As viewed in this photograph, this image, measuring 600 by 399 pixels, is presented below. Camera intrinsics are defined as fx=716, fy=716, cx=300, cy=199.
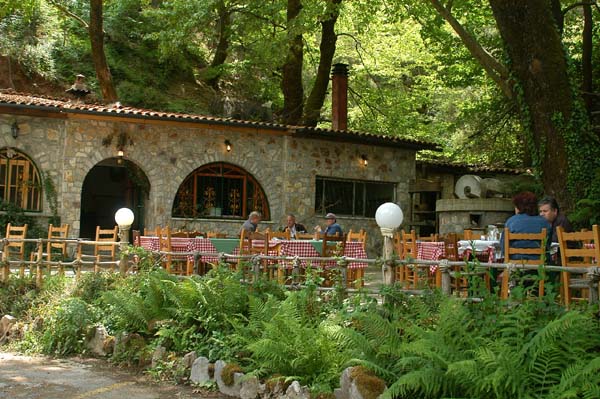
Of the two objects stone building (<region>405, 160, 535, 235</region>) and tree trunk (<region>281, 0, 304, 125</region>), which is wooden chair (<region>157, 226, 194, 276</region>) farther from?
tree trunk (<region>281, 0, 304, 125</region>)

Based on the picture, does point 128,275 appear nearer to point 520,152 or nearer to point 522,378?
point 522,378

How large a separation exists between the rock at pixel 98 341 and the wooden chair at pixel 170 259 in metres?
1.30

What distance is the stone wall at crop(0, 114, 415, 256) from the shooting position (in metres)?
14.9

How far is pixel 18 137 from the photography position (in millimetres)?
14648

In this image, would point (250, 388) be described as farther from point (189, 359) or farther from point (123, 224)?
point (123, 224)

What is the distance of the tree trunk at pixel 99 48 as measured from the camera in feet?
60.2

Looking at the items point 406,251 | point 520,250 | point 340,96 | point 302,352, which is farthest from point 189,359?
point 340,96

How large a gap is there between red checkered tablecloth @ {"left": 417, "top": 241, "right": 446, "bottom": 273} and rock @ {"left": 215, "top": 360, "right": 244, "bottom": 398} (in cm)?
304

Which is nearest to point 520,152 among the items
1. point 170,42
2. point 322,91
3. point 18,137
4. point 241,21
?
point 322,91

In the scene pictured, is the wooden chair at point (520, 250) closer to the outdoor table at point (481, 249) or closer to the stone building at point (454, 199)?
the outdoor table at point (481, 249)

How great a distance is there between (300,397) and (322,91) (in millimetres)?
15074

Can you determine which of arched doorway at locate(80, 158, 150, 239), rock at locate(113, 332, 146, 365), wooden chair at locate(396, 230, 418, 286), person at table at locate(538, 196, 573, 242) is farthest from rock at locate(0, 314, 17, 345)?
arched doorway at locate(80, 158, 150, 239)

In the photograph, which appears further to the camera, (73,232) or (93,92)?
(93,92)

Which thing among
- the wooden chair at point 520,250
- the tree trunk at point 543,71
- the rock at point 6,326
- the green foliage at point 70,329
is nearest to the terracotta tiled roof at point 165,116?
the rock at point 6,326
